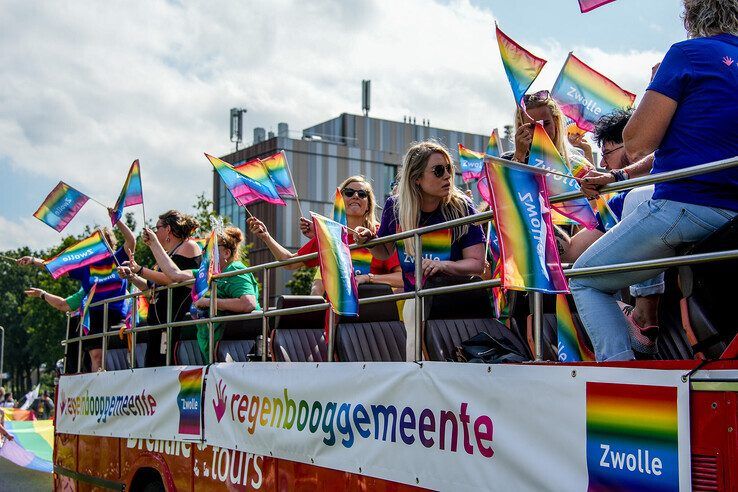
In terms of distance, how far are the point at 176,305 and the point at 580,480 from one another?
5.23 m

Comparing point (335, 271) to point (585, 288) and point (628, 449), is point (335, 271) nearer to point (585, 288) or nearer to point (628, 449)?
point (585, 288)

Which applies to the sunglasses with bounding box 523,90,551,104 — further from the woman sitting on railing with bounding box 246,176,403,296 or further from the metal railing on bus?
the woman sitting on railing with bounding box 246,176,403,296

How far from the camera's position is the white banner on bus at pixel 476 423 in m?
3.45

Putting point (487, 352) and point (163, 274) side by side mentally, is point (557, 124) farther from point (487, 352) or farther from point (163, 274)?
point (163, 274)

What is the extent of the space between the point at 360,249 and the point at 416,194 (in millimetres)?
1033

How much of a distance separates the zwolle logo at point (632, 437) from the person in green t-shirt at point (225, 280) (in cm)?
409

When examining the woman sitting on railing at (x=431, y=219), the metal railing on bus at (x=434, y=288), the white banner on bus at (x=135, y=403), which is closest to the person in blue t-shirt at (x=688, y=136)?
the metal railing on bus at (x=434, y=288)

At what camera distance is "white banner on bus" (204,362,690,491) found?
11.3 feet

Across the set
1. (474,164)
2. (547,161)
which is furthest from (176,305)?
(547,161)

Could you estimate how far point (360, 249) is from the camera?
6.48 m

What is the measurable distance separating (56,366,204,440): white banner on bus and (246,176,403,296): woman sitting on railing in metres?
1.24

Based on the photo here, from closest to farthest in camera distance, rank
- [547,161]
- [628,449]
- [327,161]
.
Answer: [628,449]
[547,161]
[327,161]

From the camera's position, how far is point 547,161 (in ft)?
14.8

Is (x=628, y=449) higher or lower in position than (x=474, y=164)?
lower
